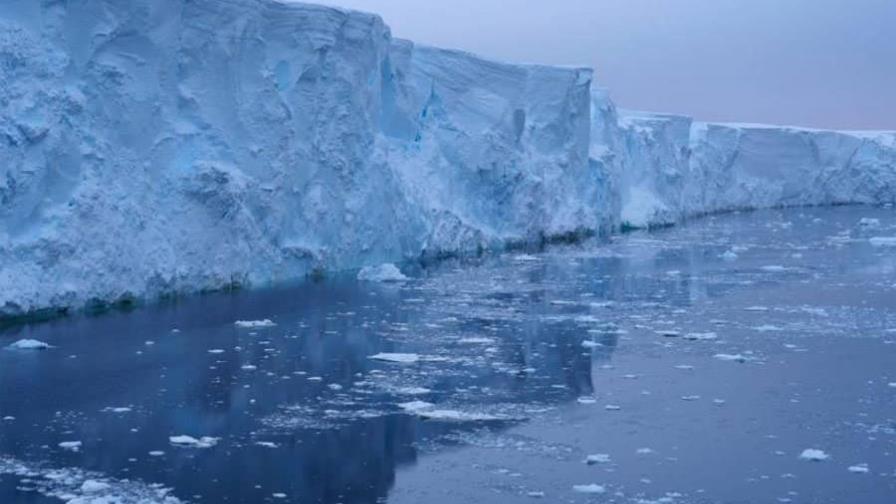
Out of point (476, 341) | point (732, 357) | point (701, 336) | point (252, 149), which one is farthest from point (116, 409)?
point (252, 149)

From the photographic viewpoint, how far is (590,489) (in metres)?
5.09

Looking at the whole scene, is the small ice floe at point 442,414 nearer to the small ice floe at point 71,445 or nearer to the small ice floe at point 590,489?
the small ice floe at point 590,489

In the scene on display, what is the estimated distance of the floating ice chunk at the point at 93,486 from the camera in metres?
5.00

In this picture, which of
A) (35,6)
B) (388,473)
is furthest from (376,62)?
(388,473)

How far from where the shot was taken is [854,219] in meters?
32.2

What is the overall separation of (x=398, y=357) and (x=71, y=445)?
3232 millimetres

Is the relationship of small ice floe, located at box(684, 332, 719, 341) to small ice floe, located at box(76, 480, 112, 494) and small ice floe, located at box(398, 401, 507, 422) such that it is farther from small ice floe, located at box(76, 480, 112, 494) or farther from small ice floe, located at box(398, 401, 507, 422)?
small ice floe, located at box(76, 480, 112, 494)

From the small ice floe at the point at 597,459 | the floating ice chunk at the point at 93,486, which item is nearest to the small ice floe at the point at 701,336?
the small ice floe at the point at 597,459

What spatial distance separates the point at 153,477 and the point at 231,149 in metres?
8.14

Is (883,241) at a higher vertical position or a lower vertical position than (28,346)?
higher

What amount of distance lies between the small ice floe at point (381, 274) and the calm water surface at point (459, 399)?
1164mm

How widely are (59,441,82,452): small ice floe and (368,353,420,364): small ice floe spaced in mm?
3063

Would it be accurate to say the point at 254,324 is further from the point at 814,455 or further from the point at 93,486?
the point at 814,455

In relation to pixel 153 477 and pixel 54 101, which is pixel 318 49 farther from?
pixel 153 477
